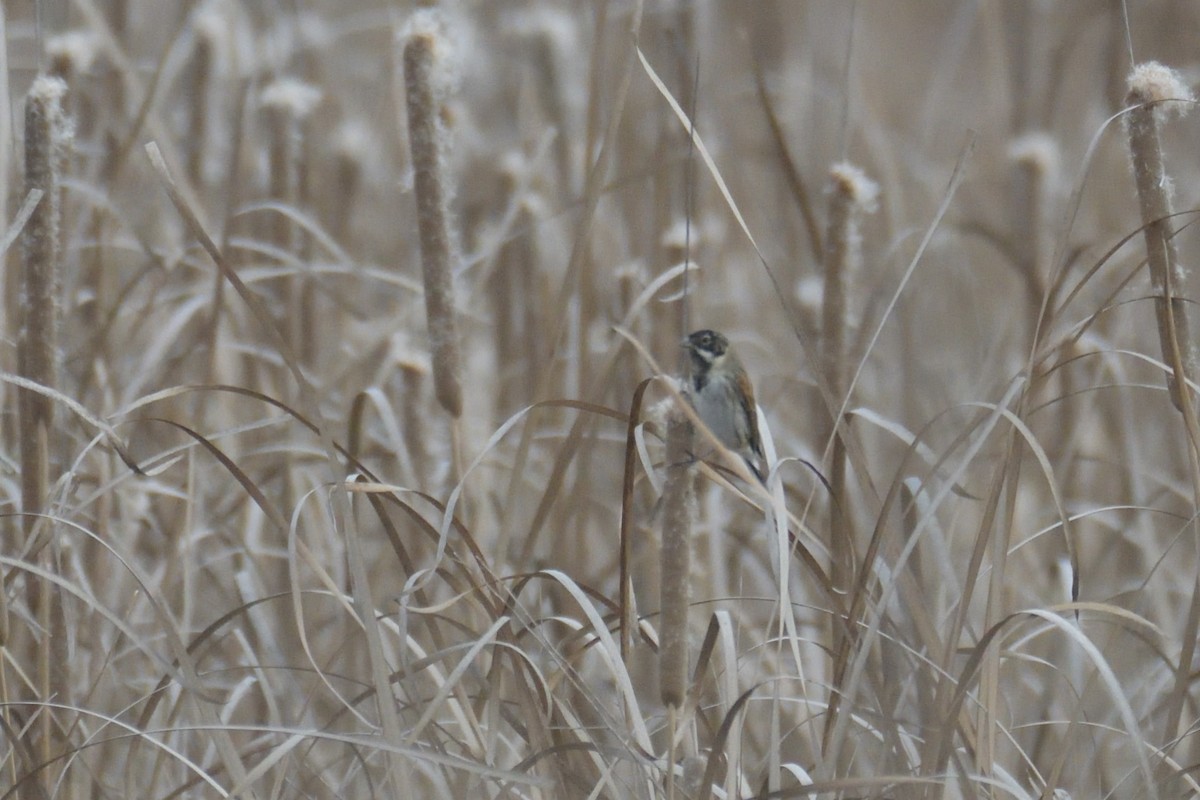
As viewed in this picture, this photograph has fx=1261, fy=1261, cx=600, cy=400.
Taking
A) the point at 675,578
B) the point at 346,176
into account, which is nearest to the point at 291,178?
the point at 346,176

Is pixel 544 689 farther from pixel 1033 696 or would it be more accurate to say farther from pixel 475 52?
pixel 475 52

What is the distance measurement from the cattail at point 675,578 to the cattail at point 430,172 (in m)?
0.39

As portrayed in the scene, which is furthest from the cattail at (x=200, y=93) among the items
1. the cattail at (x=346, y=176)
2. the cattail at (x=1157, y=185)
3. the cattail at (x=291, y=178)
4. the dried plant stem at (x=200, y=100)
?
the cattail at (x=1157, y=185)

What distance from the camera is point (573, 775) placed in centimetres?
119

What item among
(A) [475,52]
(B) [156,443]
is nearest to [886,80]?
(A) [475,52]

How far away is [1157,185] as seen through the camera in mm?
1118

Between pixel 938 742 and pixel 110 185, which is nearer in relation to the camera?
pixel 938 742

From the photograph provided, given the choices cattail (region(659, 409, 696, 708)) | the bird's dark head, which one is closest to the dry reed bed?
cattail (region(659, 409, 696, 708))

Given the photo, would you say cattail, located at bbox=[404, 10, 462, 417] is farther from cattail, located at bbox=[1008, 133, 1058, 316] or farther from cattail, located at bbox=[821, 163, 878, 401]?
cattail, located at bbox=[1008, 133, 1058, 316]

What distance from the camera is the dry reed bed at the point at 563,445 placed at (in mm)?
1132

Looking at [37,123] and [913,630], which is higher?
[37,123]

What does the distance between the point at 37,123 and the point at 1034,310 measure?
1719 mm

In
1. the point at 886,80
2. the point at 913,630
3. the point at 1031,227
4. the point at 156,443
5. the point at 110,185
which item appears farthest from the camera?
the point at 886,80

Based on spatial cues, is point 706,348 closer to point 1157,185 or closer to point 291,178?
point 1157,185
